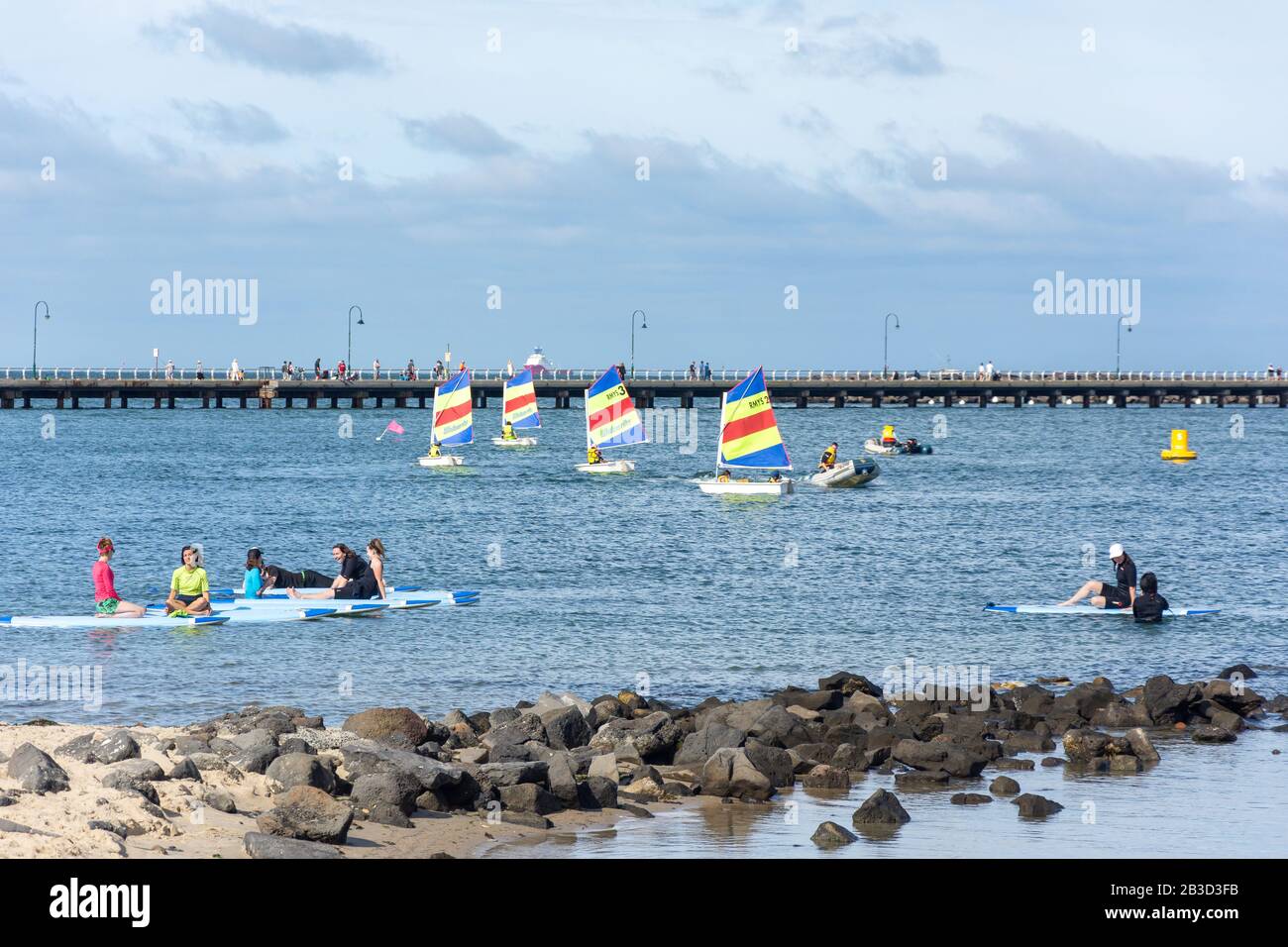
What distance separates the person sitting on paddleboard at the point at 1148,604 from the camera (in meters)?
32.9

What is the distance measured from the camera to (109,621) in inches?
1206

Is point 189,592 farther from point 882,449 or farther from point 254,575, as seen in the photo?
point 882,449

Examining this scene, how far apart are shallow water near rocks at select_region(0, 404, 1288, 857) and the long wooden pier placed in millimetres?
48001

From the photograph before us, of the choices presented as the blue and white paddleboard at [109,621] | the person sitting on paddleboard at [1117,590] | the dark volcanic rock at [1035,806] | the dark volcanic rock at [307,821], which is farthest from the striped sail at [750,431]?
the dark volcanic rock at [307,821]

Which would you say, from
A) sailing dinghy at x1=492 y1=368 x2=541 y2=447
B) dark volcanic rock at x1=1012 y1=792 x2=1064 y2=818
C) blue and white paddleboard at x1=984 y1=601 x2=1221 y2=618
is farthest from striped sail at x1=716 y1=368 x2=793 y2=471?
dark volcanic rock at x1=1012 y1=792 x2=1064 y2=818

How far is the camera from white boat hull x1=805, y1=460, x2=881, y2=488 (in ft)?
240

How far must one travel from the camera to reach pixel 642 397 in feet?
516

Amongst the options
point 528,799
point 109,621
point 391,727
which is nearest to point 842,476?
point 109,621

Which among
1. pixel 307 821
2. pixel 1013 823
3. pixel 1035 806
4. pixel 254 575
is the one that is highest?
pixel 254 575

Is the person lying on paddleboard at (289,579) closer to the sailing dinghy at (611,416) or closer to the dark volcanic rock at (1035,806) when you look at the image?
the dark volcanic rock at (1035,806)

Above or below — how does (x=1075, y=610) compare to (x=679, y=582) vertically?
above
